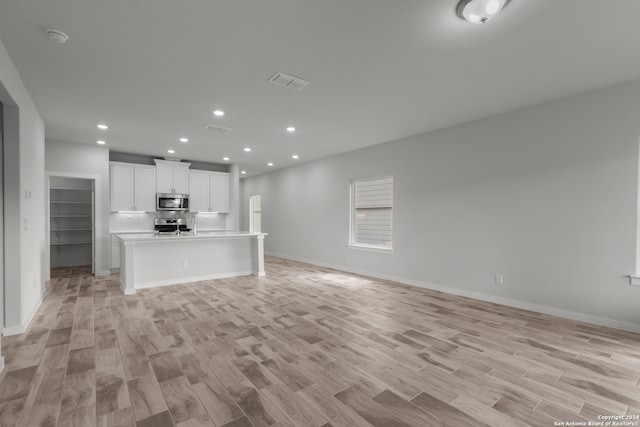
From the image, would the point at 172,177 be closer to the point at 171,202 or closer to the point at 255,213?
the point at 171,202

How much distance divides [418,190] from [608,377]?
3.55m

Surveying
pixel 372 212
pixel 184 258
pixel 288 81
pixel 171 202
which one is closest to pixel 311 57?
pixel 288 81

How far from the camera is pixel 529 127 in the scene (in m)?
4.02

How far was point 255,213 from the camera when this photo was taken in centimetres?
1066

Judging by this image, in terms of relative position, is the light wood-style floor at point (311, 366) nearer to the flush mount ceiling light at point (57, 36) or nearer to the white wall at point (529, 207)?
the white wall at point (529, 207)

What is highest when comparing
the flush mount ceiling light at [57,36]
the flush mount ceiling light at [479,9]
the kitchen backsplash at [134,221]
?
the flush mount ceiling light at [57,36]

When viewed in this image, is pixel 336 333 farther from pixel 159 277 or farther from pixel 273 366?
pixel 159 277

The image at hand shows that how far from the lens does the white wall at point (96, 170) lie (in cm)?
595

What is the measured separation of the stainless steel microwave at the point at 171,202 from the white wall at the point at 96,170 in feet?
3.64

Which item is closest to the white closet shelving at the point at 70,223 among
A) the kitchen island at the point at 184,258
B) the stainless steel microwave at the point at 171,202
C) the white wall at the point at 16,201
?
the stainless steel microwave at the point at 171,202

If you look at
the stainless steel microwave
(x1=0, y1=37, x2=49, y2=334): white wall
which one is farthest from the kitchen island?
the stainless steel microwave

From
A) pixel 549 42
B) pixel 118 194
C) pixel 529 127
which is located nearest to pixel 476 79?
pixel 549 42

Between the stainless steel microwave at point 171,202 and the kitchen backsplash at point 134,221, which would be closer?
the kitchen backsplash at point 134,221

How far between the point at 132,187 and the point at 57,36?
522cm
